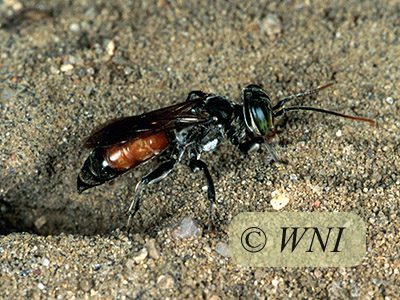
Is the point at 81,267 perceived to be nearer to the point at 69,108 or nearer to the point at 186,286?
the point at 186,286

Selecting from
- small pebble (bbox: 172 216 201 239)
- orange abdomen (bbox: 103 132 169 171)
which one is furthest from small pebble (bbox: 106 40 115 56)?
small pebble (bbox: 172 216 201 239)

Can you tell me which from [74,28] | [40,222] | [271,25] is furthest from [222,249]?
[74,28]

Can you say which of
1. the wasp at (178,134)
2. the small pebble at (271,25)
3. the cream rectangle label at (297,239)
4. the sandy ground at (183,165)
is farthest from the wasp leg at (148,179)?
the small pebble at (271,25)

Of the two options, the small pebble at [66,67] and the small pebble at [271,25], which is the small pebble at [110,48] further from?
the small pebble at [271,25]

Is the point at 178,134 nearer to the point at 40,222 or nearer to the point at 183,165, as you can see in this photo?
the point at 183,165

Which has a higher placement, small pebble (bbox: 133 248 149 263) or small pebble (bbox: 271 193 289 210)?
small pebble (bbox: 133 248 149 263)

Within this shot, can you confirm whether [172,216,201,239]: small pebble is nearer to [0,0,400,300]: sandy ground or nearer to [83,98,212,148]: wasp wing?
[0,0,400,300]: sandy ground
